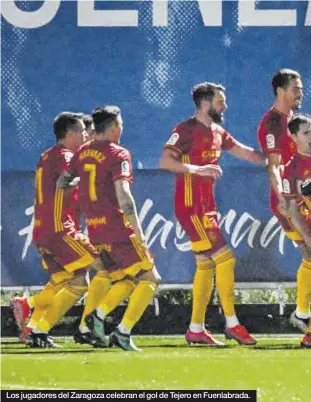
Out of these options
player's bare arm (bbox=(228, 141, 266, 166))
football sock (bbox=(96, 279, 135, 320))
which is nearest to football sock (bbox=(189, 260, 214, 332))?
football sock (bbox=(96, 279, 135, 320))

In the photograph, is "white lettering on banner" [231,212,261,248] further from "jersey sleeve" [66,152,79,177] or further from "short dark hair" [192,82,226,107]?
A: "jersey sleeve" [66,152,79,177]

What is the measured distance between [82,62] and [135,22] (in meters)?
0.36

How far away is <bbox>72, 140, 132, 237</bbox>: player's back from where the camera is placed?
698 centimetres

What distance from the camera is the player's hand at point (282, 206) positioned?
7.31 metres

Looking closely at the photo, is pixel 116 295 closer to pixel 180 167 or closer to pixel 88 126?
pixel 180 167

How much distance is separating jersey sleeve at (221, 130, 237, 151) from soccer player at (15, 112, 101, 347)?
0.74m

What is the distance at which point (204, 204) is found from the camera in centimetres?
718

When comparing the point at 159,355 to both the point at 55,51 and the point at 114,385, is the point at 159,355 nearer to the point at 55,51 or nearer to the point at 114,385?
the point at 114,385

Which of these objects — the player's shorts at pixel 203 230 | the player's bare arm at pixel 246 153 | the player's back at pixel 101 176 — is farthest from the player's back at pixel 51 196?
the player's bare arm at pixel 246 153

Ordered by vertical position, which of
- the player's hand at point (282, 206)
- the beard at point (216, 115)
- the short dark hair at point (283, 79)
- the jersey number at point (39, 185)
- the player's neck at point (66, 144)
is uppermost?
the short dark hair at point (283, 79)

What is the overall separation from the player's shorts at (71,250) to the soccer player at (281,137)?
3.37ft

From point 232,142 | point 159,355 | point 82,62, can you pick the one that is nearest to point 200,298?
point 159,355

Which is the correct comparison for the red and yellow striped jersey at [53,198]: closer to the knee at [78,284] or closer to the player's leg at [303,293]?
the knee at [78,284]

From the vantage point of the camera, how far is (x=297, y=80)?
7383 mm
